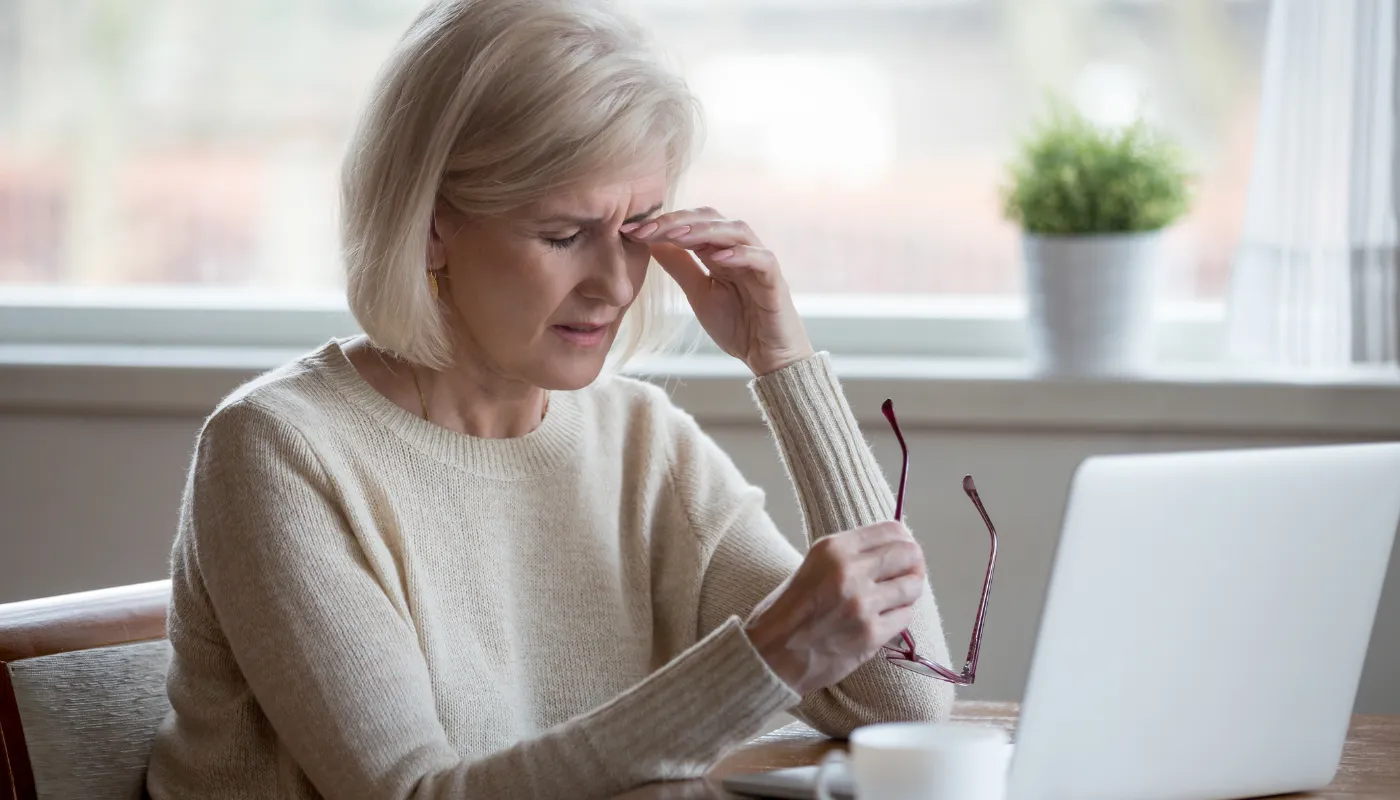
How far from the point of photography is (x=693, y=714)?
3.84ft

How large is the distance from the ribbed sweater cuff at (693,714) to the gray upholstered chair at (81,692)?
0.51 m

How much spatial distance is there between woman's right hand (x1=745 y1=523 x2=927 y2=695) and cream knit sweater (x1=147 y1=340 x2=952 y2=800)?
21 mm

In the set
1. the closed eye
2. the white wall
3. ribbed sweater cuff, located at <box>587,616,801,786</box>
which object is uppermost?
the closed eye

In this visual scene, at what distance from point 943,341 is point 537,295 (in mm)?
1186

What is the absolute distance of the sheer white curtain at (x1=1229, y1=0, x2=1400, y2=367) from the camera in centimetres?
216

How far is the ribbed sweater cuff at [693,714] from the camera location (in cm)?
116

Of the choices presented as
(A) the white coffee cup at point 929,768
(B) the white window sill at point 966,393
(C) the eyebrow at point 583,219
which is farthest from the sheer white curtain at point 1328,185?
(A) the white coffee cup at point 929,768

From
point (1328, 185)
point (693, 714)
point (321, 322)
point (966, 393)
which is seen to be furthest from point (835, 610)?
point (321, 322)

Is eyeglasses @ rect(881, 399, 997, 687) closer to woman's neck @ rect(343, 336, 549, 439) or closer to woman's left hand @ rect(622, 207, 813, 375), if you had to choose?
woman's left hand @ rect(622, 207, 813, 375)

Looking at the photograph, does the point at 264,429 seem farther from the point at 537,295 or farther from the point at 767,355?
the point at 767,355

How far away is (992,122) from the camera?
2.48 metres

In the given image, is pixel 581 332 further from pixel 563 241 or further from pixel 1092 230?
pixel 1092 230

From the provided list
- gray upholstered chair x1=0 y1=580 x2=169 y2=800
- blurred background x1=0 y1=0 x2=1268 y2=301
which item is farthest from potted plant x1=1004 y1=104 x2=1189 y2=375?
gray upholstered chair x1=0 y1=580 x2=169 y2=800

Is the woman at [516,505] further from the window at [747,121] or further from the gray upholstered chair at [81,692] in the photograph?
the window at [747,121]
